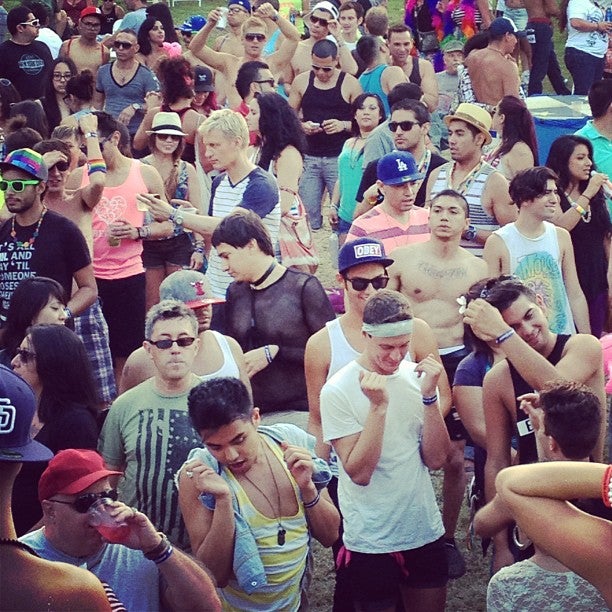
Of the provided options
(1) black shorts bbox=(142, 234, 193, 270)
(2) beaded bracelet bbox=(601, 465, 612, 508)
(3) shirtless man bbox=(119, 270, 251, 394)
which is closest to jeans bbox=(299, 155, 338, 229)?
(1) black shorts bbox=(142, 234, 193, 270)

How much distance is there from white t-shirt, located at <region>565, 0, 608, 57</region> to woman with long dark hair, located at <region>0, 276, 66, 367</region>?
30.1 feet

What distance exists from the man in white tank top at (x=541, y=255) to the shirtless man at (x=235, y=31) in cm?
623

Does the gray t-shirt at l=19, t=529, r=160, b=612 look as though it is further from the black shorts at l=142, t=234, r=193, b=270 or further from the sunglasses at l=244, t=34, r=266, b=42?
the sunglasses at l=244, t=34, r=266, b=42

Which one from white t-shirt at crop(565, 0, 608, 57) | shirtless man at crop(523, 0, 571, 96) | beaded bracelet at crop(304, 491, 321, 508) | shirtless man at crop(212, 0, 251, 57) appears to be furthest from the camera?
shirtless man at crop(523, 0, 571, 96)

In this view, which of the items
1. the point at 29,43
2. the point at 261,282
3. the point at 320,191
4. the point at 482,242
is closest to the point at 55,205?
the point at 261,282

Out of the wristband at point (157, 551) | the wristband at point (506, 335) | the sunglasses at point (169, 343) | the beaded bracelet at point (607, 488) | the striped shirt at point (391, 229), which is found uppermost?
the beaded bracelet at point (607, 488)

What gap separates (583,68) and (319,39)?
3.69m

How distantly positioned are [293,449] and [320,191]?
617cm

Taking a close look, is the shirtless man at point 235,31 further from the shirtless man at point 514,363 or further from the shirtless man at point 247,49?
the shirtless man at point 514,363

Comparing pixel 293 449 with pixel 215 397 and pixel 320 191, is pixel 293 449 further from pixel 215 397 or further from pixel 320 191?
pixel 320 191

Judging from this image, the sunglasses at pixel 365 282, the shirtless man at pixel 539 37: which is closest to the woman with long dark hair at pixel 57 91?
the sunglasses at pixel 365 282

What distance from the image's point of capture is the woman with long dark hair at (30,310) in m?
5.03

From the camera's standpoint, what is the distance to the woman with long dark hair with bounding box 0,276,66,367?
5.03m

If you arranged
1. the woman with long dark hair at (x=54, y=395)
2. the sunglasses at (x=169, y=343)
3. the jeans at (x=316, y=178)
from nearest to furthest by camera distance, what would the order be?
the woman with long dark hair at (x=54, y=395), the sunglasses at (x=169, y=343), the jeans at (x=316, y=178)
